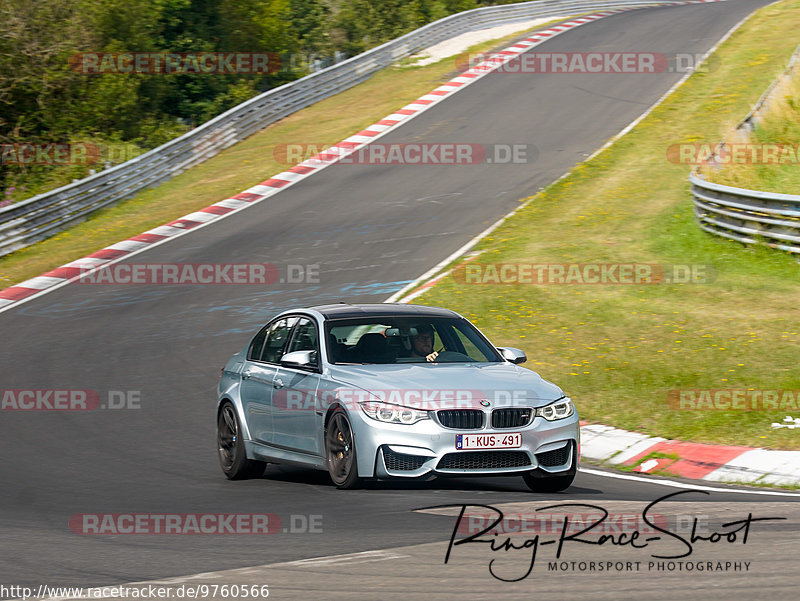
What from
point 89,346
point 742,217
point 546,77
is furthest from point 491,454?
point 546,77

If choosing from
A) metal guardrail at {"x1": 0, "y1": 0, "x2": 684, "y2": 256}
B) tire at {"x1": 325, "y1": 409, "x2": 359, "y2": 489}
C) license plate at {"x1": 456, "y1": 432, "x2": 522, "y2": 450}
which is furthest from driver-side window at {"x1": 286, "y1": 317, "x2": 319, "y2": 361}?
metal guardrail at {"x1": 0, "y1": 0, "x2": 684, "y2": 256}

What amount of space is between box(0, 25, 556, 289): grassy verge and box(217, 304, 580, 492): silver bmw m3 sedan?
553 inches

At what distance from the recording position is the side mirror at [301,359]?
9352 mm

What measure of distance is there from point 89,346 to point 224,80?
23132mm

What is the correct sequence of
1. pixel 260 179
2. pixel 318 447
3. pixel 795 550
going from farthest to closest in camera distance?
pixel 260 179
pixel 318 447
pixel 795 550

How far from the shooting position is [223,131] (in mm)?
33844

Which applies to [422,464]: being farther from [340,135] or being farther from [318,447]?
[340,135]

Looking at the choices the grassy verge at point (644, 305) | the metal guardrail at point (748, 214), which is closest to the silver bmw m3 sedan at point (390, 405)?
the grassy verge at point (644, 305)

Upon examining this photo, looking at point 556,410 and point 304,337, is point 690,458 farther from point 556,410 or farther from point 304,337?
point 304,337

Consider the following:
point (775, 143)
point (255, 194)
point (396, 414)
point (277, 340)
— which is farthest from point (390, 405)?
point (255, 194)

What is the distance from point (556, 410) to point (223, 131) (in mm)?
26238

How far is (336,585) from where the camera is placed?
5.91 metres

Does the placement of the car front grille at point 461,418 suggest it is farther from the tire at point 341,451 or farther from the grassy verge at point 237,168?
the grassy verge at point 237,168

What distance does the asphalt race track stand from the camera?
6207 millimetres
